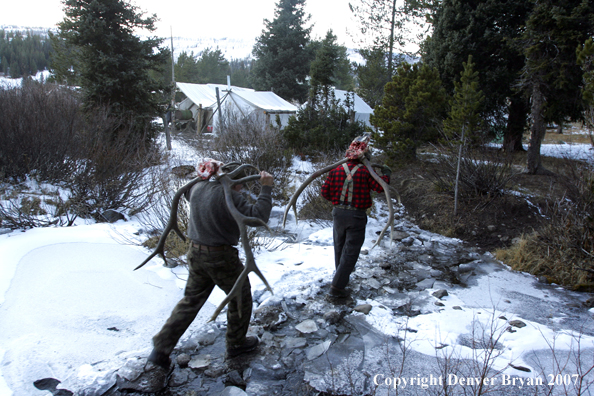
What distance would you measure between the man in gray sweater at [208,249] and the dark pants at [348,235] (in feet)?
4.75

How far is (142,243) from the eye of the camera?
18.8ft

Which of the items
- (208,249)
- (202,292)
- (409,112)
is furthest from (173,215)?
(409,112)

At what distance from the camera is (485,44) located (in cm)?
1241

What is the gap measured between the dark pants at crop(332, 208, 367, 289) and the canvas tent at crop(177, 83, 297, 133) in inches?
508


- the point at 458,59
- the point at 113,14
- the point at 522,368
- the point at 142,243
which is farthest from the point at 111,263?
the point at 458,59

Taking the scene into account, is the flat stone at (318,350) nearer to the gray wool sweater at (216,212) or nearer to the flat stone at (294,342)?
the flat stone at (294,342)

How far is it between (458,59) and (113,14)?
1172 centimetres

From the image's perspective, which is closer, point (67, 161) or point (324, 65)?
point (67, 161)

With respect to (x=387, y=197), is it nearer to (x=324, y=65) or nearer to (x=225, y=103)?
(x=324, y=65)

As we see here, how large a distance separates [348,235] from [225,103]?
726 inches

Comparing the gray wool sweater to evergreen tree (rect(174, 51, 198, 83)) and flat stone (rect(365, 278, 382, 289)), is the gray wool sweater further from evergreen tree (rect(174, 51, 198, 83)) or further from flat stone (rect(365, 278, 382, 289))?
evergreen tree (rect(174, 51, 198, 83))

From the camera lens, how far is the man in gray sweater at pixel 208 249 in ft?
9.53

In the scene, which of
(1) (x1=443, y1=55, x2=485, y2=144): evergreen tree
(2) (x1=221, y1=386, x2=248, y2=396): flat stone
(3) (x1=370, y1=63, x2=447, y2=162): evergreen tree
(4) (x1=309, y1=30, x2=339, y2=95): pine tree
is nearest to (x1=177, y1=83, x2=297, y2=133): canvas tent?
(4) (x1=309, y1=30, x2=339, y2=95): pine tree

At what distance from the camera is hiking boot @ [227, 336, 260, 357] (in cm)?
324
